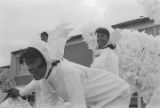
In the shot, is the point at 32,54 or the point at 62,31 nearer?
the point at 32,54

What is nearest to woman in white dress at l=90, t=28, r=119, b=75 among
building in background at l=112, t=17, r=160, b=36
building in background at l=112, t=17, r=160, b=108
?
building in background at l=112, t=17, r=160, b=108

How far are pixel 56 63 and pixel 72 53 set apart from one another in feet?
99.1

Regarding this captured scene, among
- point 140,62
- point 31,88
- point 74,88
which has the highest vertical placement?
A: point 74,88

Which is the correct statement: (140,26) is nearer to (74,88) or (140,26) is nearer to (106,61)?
(106,61)

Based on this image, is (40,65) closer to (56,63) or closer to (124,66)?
(56,63)

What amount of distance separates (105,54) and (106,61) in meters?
0.19

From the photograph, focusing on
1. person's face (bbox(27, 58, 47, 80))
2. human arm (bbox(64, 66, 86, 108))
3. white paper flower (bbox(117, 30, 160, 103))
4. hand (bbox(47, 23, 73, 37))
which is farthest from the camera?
white paper flower (bbox(117, 30, 160, 103))

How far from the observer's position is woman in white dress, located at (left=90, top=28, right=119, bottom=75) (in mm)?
5629

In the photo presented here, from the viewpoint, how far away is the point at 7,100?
174 inches

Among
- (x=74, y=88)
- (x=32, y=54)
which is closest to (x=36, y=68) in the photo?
(x=32, y=54)

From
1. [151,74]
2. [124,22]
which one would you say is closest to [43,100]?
[151,74]

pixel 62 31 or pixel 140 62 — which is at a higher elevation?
pixel 62 31

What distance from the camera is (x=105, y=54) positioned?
18.7ft

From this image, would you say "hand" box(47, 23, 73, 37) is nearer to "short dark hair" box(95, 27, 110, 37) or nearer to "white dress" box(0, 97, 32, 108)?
"white dress" box(0, 97, 32, 108)
